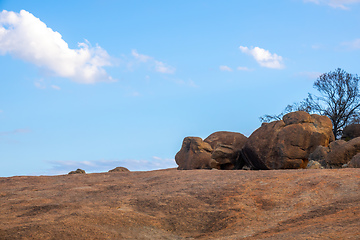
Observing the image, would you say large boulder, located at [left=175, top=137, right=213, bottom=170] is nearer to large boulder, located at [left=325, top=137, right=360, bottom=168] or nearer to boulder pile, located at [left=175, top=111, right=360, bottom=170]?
boulder pile, located at [left=175, top=111, right=360, bottom=170]

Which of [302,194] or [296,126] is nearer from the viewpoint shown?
[302,194]

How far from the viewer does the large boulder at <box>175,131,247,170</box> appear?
20.5m

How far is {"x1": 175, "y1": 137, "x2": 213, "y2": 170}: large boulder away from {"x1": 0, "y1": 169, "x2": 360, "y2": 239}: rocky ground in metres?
7.17

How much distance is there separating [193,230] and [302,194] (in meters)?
3.46

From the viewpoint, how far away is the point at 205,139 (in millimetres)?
24578

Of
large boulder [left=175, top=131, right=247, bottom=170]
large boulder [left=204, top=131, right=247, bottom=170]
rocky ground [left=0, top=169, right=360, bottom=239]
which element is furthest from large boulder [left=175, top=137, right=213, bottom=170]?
rocky ground [left=0, top=169, right=360, bottom=239]

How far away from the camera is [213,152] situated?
2047 centimetres

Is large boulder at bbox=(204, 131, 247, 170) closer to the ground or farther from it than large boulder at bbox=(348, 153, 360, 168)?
farther from it

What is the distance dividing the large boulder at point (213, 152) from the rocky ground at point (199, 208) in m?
5.89

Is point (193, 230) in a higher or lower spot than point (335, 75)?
lower

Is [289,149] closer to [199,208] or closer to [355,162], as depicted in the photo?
[355,162]

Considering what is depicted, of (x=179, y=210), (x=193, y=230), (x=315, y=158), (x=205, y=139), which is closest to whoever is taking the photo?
(x=193, y=230)

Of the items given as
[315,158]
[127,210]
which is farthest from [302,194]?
[315,158]

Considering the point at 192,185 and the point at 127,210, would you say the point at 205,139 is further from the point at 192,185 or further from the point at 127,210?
the point at 127,210
